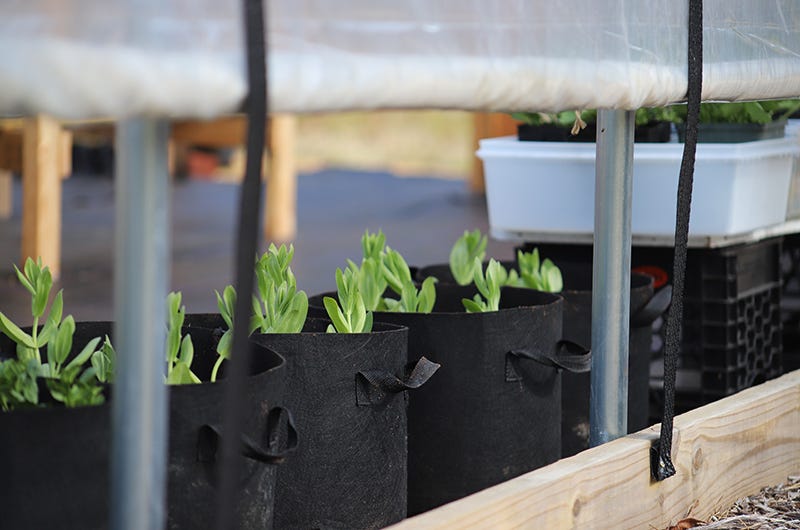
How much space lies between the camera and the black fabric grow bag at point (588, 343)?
5.09 feet

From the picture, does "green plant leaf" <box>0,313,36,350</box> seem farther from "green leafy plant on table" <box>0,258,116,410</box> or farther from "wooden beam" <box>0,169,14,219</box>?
"wooden beam" <box>0,169,14,219</box>

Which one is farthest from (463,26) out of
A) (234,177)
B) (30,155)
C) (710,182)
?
(234,177)

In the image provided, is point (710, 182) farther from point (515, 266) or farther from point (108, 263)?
point (108, 263)

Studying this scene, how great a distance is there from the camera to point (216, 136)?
15.3 ft

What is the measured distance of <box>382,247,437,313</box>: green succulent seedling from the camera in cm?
138

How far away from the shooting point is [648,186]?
1.67m

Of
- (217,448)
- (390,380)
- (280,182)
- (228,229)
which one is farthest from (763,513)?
(228,229)

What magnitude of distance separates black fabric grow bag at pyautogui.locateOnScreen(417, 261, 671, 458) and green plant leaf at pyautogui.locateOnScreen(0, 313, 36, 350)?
0.67 m

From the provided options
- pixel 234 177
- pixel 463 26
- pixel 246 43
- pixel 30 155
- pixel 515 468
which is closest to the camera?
pixel 246 43

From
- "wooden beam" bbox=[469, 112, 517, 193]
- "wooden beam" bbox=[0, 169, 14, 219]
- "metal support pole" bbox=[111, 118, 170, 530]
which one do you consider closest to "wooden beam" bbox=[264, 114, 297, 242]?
"wooden beam" bbox=[469, 112, 517, 193]

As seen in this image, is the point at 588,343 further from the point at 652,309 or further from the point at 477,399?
the point at 477,399

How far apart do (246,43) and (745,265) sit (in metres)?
1.28

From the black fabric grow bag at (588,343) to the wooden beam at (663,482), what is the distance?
0.57 feet

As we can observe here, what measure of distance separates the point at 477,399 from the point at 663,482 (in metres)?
0.22
